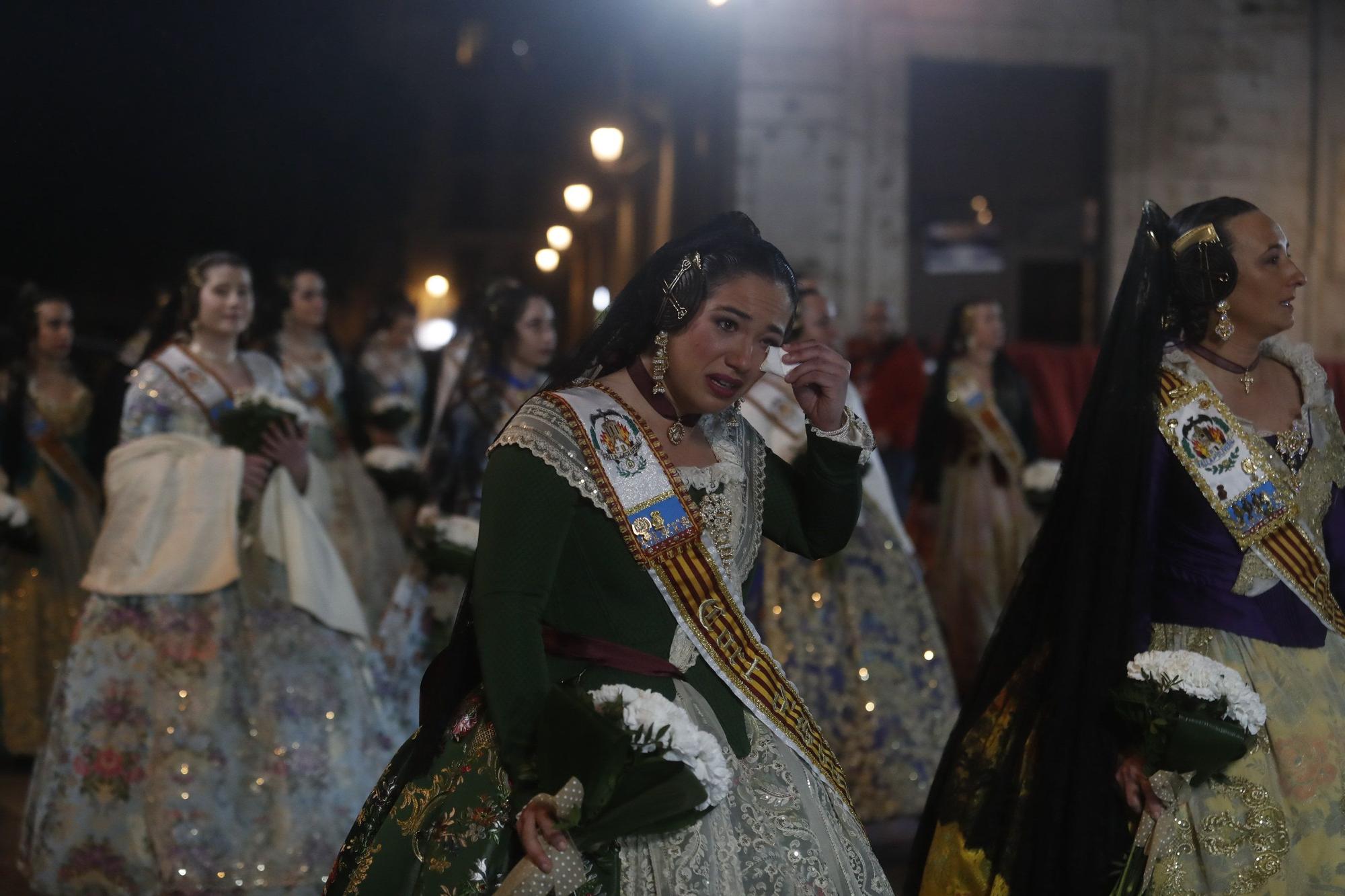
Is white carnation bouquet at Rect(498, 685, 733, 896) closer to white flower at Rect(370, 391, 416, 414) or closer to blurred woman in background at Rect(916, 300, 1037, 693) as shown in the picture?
white flower at Rect(370, 391, 416, 414)

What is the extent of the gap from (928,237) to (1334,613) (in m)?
11.2

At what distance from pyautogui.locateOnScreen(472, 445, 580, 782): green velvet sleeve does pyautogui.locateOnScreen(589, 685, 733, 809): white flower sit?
12 centimetres

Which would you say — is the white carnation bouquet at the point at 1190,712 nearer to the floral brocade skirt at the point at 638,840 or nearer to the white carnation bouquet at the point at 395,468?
the floral brocade skirt at the point at 638,840

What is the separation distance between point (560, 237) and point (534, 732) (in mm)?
20493

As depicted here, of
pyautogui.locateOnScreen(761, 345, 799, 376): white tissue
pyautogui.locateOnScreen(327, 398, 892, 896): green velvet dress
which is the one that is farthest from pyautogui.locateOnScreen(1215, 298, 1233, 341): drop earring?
pyautogui.locateOnScreen(327, 398, 892, 896): green velvet dress

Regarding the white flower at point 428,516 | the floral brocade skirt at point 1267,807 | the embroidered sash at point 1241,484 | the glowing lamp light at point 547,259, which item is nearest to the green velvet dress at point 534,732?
the floral brocade skirt at point 1267,807

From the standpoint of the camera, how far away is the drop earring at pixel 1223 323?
3.59 metres

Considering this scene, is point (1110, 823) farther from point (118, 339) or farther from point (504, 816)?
point (118, 339)

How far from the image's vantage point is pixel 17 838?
6.09 meters

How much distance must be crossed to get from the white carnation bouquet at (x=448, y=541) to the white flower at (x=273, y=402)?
73 centimetres

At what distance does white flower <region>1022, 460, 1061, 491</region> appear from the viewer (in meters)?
7.91

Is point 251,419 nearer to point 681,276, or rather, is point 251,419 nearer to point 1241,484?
point 681,276

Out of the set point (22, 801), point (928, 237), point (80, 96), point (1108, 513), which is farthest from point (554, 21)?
point (1108, 513)

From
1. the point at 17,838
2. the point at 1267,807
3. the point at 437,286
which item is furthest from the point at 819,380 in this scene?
the point at 437,286
